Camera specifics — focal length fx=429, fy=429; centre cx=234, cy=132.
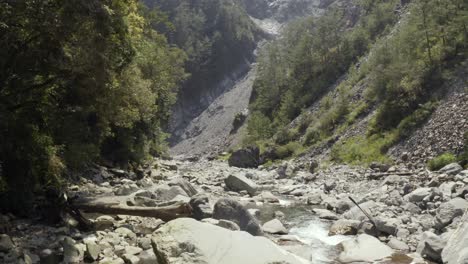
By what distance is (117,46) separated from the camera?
18156 millimetres

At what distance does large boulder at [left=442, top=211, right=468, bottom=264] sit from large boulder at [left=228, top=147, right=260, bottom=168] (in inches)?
2170

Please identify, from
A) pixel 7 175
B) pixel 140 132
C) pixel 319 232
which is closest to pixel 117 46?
pixel 7 175

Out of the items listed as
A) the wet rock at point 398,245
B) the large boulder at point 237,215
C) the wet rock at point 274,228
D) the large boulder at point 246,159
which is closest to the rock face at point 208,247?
the large boulder at point 237,215

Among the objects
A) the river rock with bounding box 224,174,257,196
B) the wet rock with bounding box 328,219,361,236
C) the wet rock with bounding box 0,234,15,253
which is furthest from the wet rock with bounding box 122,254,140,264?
the river rock with bounding box 224,174,257,196

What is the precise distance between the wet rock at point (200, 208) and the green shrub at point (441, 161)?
19000 mm

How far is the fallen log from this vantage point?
18.7 meters

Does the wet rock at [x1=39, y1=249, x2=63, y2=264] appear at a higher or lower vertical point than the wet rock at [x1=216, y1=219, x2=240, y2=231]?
higher

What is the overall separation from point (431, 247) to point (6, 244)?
14.6m

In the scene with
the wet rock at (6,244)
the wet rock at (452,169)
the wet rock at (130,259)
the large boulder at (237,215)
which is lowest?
the wet rock at (452,169)

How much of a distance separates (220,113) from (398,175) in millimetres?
139101

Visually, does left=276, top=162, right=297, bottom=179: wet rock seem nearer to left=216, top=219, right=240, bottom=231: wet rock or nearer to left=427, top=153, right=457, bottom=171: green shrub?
left=427, top=153, right=457, bottom=171: green shrub

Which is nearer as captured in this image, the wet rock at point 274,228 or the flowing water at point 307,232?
the flowing water at point 307,232

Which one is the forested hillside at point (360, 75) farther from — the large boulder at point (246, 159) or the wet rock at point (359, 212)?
the wet rock at point (359, 212)

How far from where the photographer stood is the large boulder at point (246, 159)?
69.4m
